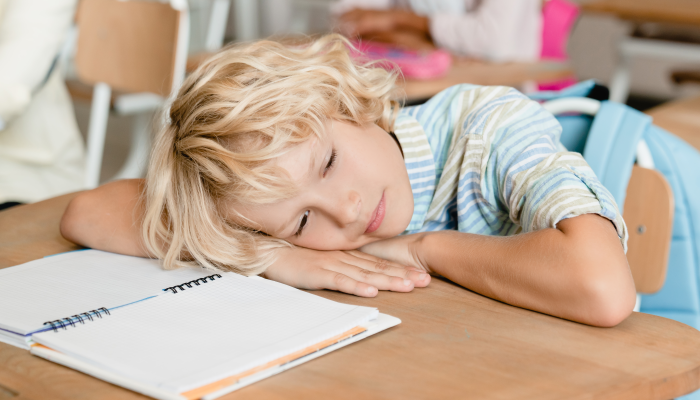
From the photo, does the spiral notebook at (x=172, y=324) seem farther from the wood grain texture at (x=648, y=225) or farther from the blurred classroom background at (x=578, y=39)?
the blurred classroom background at (x=578, y=39)

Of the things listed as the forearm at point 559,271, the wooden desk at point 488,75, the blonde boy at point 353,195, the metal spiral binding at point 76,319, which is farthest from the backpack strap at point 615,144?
the wooden desk at point 488,75

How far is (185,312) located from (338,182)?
27cm

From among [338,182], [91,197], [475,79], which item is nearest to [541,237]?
[338,182]

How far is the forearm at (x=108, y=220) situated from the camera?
3.06 ft

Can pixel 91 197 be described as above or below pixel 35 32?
below

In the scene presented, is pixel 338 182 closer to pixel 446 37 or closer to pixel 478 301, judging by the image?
pixel 478 301

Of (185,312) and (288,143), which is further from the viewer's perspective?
(288,143)

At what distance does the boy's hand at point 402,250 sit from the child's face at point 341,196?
0.04 ft

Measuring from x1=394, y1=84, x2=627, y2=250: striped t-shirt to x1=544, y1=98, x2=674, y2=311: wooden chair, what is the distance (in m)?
0.15

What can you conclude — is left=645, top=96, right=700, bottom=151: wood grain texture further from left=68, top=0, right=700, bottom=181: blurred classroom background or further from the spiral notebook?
left=68, top=0, right=700, bottom=181: blurred classroom background

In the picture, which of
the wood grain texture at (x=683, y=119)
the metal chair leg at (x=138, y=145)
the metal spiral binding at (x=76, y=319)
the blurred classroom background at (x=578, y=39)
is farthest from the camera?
the blurred classroom background at (x=578, y=39)

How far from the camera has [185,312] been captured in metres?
0.69

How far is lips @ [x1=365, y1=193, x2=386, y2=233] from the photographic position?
0.89 meters

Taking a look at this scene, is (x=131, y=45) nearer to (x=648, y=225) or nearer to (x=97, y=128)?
(x=97, y=128)
